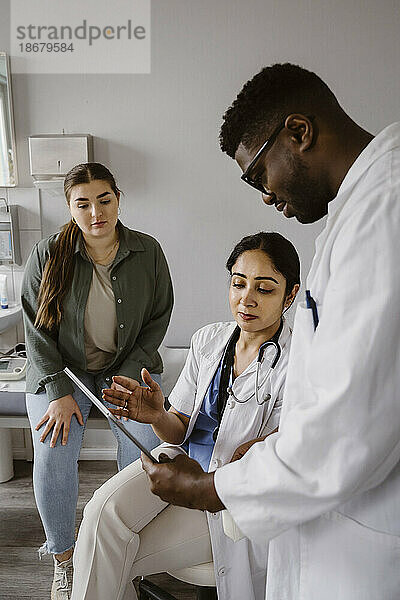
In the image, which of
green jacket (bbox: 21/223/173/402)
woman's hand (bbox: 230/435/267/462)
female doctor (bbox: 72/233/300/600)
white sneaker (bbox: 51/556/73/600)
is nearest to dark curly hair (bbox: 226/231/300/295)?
female doctor (bbox: 72/233/300/600)

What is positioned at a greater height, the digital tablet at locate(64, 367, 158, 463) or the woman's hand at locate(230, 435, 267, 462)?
the digital tablet at locate(64, 367, 158, 463)

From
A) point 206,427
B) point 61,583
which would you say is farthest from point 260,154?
point 61,583

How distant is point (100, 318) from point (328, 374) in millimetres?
1373

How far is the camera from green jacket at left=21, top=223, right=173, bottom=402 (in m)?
2.03

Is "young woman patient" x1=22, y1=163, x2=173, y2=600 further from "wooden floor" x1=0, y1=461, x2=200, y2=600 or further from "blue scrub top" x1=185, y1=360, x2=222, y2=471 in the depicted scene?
"blue scrub top" x1=185, y1=360, x2=222, y2=471

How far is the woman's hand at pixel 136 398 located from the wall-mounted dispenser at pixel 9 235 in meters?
1.54

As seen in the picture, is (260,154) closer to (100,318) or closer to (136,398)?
(136,398)

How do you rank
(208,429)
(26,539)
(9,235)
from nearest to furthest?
(208,429)
(26,539)
(9,235)

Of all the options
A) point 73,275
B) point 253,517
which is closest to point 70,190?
point 73,275

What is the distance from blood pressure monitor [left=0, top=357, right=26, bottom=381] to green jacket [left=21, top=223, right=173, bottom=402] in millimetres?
436

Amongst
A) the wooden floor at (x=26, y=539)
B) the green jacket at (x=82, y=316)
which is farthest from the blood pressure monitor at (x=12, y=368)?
the wooden floor at (x=26, y=539)

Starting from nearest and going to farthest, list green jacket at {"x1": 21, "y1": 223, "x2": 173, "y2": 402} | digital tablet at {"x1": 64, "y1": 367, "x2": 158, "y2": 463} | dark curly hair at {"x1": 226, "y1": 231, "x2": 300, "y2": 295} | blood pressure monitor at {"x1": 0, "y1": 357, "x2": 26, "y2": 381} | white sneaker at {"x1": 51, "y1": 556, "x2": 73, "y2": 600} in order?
digital tablet at {"x1": 64, "y1": 367, "x2": 158, "y2": 463} → dark curly hair at {"x1": 226, "y1": 231, "x2": 300, "y2": 295} → white sneaker at {"x1": 51, "y1": 556, "x2": 73, "y2": 600} → green jacket at {"x1": 21, "y1": 223, "x2": 173, "y2": 402} → blood pressure monitor at {"x1": 0, "y1": 357, "x2": 26, "y2": 381}

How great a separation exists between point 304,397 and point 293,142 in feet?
1.19

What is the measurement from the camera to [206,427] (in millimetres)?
1579
